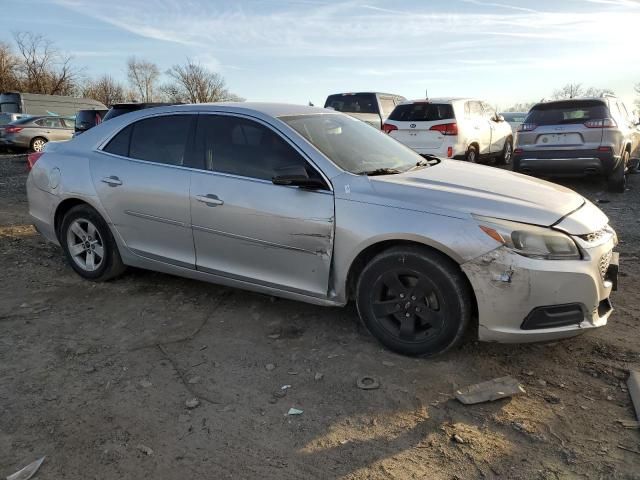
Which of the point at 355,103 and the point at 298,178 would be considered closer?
the point at 298,178

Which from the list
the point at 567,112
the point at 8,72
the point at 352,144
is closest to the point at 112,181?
the point at 352,144

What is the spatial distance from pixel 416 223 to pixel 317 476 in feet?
4.99

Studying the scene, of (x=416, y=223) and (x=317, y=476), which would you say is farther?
(x=416, y=223)

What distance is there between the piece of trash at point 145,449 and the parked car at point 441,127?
27.0ft

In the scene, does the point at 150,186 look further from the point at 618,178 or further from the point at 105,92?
the point at 105,92

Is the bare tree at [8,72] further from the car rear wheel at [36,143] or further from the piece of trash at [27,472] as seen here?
the piece of trash at [27,472]

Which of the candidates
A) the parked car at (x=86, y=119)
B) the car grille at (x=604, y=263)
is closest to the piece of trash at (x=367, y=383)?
the car grille at (x=604, y=263)

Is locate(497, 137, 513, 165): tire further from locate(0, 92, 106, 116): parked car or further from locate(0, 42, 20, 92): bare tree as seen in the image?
locate(0, 42, 20, 92): bare tree

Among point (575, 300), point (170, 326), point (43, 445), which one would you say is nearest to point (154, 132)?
point (170, 326)

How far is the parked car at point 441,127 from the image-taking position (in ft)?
32.6

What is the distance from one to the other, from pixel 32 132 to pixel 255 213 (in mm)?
18606

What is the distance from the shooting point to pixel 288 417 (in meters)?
2.74

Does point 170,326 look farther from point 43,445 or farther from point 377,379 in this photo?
point 377,379

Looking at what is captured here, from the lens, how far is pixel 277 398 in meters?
2.92
